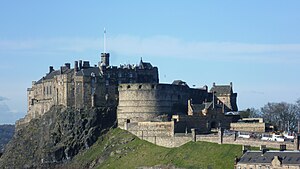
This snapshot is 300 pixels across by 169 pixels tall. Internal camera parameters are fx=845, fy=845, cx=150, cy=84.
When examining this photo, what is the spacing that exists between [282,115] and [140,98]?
28795 mm

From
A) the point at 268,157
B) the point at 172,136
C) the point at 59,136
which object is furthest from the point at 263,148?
the point at 59,136

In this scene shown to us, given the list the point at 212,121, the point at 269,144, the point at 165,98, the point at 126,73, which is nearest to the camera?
the point at 269,144

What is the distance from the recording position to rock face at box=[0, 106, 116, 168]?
153875mm

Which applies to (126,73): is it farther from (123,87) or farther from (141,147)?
(141,147)

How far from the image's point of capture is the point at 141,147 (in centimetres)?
14212

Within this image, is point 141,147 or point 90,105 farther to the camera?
point 90,105

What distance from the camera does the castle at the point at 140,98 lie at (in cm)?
14338

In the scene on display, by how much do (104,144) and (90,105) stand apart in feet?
38.8

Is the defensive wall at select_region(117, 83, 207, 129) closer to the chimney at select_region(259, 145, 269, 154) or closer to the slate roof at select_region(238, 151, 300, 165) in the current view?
the chimney at select_region(259, 145, 269, 154)

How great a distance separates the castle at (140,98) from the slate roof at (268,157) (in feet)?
77.7

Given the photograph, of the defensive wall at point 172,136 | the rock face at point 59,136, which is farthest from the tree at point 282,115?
the rock face at point 59,136

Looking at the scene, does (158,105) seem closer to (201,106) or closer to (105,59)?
(201,106)

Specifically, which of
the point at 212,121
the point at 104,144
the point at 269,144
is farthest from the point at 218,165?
the point at 104,144

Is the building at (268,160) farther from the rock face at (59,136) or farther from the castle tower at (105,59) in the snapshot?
the castle tower at (105,59)
